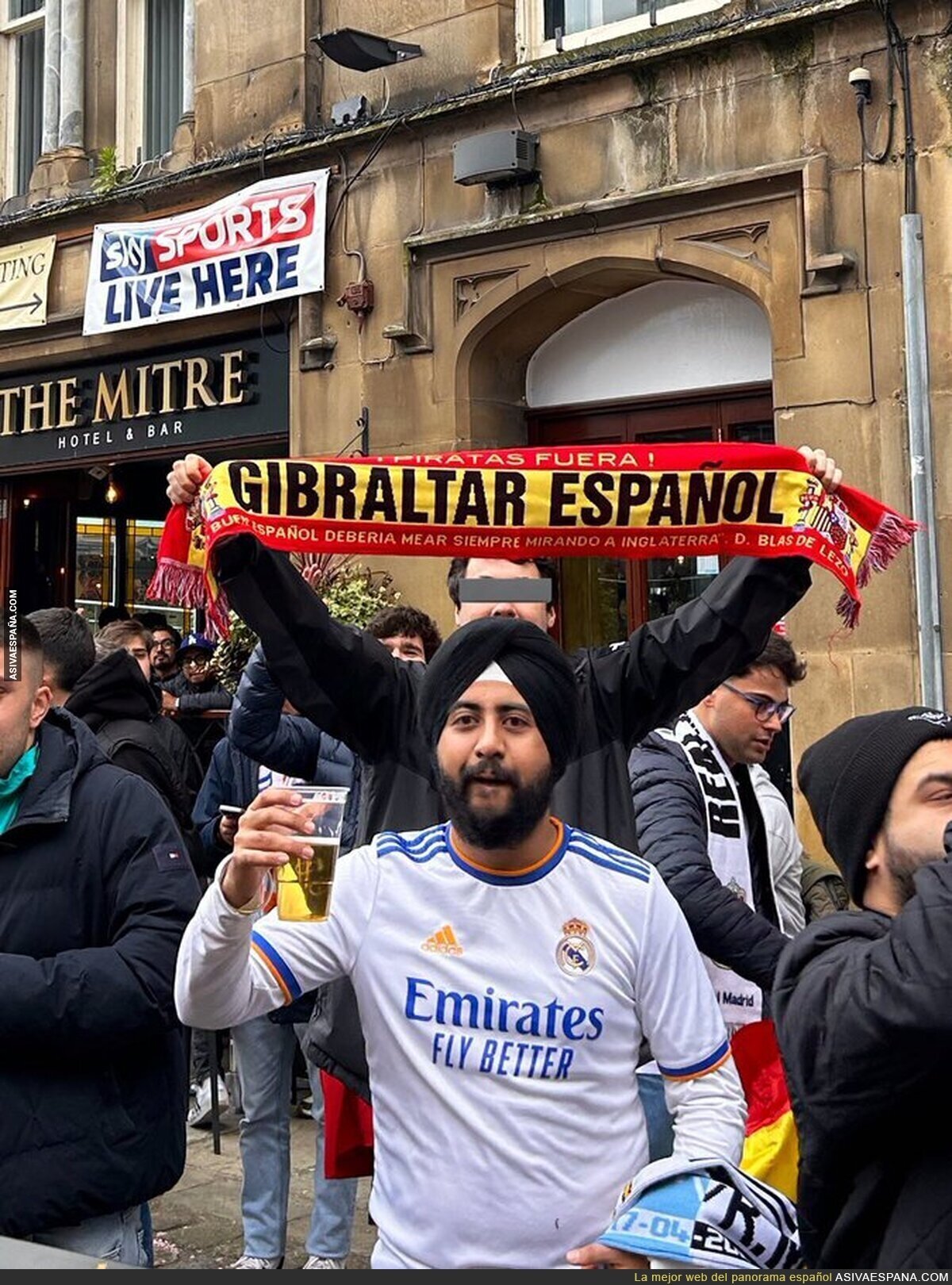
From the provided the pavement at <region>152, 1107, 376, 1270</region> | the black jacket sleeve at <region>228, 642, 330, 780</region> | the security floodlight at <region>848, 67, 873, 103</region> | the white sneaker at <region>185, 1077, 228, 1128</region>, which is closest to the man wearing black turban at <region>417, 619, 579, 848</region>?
the black jacket sleeve at <region>228, 642, 330, 780</region>

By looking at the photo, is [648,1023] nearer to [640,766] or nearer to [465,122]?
[640,766]

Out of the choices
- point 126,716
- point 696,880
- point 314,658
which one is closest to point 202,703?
point 126,716

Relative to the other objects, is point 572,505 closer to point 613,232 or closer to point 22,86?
point 613,232

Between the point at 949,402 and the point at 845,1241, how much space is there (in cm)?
679

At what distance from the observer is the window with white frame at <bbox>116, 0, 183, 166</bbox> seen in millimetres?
13242

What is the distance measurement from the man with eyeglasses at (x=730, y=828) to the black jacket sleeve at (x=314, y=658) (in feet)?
2.80

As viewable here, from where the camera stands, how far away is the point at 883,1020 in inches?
74.7

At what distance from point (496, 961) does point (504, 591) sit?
1310mm

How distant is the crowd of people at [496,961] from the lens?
6.71ft

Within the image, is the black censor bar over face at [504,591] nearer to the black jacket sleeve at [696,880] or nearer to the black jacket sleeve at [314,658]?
the black jacket sleeve at [314,658]

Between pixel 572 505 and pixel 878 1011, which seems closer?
pixel 878 1011

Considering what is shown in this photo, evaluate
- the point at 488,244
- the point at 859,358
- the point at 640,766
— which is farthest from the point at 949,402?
the point at 640,766

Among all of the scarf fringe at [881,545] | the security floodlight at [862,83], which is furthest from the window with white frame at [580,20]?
the scarf fringe at [881,545]

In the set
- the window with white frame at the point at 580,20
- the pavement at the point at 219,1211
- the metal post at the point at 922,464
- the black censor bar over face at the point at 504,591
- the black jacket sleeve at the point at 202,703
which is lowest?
the pavement at the point at 219,1211
